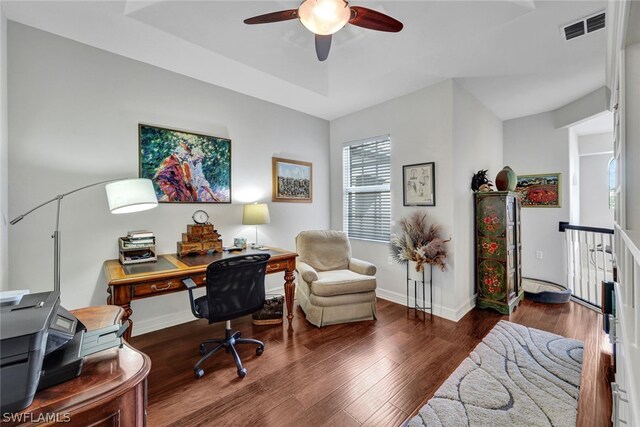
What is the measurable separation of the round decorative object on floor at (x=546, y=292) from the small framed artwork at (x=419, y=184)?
1992mm

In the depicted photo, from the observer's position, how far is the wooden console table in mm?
703

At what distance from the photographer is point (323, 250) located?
11.1ft

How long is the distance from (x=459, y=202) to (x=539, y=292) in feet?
5.95

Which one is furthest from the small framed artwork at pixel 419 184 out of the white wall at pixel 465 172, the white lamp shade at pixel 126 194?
the white lamp shade at pixel 126 194

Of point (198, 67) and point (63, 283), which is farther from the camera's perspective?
point (198, 67)

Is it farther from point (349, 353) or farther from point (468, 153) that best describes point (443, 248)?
point (349, 353)

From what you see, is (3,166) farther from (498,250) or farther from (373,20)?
(498,250)

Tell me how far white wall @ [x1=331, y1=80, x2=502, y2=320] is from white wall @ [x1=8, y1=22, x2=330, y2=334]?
2089 millimetres

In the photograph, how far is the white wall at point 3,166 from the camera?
1842 millimetres

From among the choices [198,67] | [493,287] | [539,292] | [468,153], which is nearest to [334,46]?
[198,67]

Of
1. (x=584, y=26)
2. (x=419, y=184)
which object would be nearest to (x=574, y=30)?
(x=584, y=26)

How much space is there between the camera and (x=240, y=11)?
7.54 ft

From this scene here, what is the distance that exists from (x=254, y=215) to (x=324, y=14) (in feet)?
7.06

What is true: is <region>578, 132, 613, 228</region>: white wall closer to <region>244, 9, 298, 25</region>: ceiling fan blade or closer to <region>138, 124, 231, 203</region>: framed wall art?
<region>244, 9, 298, 25</region>: ceiling fan blade
